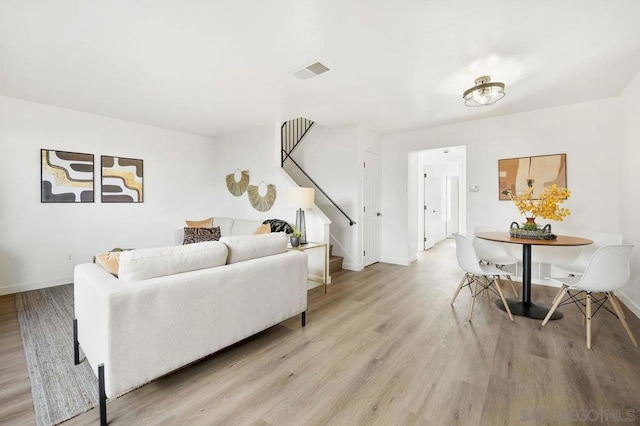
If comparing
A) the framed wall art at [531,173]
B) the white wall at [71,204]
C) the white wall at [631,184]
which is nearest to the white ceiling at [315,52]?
the white wall at [631,184]

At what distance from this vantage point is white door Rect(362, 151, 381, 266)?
5.03m

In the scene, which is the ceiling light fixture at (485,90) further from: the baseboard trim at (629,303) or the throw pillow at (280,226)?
the throw pillow at (280,226)

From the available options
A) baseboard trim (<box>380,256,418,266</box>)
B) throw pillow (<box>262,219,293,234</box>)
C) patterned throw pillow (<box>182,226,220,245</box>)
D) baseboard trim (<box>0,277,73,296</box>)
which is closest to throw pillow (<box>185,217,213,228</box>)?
patterned throw pillow (<box>182,226,220,245</box>)

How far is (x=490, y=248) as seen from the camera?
3.60 m

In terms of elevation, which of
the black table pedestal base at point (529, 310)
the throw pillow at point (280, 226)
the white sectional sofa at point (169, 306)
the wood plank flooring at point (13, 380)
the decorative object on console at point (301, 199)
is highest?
the decorative object on console at point (301, 199)

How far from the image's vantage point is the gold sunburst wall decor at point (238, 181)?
209 inches

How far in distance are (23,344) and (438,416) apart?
128 inches

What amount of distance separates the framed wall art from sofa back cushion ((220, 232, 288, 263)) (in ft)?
11.5

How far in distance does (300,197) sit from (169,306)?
8.17ft

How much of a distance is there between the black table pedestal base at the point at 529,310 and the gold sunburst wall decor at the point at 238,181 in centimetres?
445

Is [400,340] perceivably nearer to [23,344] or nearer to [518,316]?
[518,316]

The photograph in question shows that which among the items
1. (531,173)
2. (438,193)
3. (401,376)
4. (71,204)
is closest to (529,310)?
(401,376)

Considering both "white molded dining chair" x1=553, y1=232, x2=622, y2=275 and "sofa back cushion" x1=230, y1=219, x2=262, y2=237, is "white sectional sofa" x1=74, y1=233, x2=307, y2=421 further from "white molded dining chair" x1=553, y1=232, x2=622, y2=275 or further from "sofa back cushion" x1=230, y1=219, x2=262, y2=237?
"white molded dining chair" x1=553, y1=232, x2=622, y2=275

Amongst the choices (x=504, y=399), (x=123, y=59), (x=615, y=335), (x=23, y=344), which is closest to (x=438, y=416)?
(x=504, y=399)
